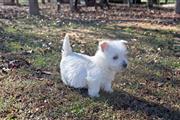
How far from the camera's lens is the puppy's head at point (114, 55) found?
5.73m

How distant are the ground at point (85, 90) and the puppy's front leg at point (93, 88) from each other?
7 centimetres

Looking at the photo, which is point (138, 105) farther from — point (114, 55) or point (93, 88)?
point (114, 55)

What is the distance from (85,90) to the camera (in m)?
6.52

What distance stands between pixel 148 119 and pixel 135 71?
2.18 metres

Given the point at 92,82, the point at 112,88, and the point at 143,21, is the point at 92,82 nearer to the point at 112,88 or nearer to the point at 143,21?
the point at 112,88

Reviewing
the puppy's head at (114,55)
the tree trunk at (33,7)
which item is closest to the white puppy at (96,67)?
the puppy's head at (114,55)

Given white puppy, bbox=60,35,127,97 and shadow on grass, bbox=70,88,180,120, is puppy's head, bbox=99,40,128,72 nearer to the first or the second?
white puppy, bbox=60,35,127,97

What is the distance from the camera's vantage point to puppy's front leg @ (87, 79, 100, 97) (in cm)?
606

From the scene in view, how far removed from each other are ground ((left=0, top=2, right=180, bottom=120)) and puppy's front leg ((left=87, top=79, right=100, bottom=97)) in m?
0.07

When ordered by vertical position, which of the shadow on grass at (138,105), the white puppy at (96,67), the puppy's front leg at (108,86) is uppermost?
the white puppy at (96,67)

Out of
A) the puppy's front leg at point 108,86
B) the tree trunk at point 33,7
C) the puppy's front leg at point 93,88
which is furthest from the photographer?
the tree trunk at point 33,7

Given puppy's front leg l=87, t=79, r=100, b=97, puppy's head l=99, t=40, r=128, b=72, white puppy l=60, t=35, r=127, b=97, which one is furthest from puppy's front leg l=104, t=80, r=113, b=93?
puppy's head l=99, t=40, r=128, b=72

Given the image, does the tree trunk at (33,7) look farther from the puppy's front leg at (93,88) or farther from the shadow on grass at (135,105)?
the puppy's front leg at (93,88)

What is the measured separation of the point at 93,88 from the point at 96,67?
315 millimetres
